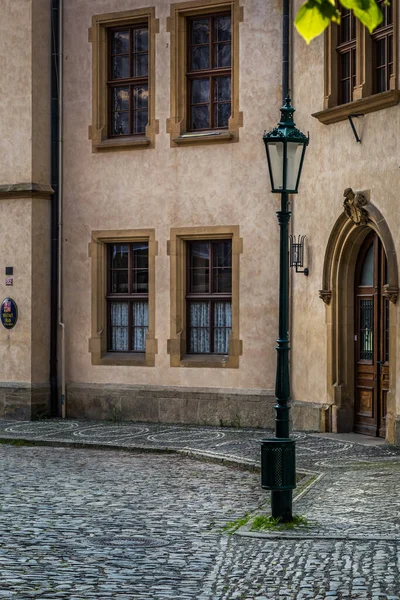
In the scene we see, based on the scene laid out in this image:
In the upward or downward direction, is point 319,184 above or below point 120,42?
below

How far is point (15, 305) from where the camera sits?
20.8 metres

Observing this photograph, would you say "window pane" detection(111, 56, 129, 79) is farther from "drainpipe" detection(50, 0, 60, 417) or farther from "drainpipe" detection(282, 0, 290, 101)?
"drainpipe" detection(282, 0, 290, 101)

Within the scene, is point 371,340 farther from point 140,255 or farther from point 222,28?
A: point 222,28

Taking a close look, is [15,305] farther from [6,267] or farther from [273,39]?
[273,39]

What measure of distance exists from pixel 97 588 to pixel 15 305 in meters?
13.7

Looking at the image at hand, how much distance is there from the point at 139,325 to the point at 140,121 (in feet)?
11.6

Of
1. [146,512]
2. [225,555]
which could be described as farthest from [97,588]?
[146,512]

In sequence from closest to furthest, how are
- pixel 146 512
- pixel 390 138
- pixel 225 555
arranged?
pixel 225 555 → pixel 146 512 → pixel 390 138

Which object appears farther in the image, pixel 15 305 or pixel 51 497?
pixel 15 305

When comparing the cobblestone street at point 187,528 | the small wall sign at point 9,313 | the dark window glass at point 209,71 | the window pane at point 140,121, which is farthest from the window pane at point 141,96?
the cobblestone street at point 187,528

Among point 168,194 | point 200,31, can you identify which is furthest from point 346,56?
point 168,194

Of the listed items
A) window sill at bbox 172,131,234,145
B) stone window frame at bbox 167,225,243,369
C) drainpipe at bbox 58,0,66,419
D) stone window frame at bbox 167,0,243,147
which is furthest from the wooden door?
drainpipe at bbox 58,0,66,419

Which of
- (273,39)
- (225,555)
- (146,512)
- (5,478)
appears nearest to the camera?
(225,555)

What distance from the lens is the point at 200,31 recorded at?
2014 centimetres
